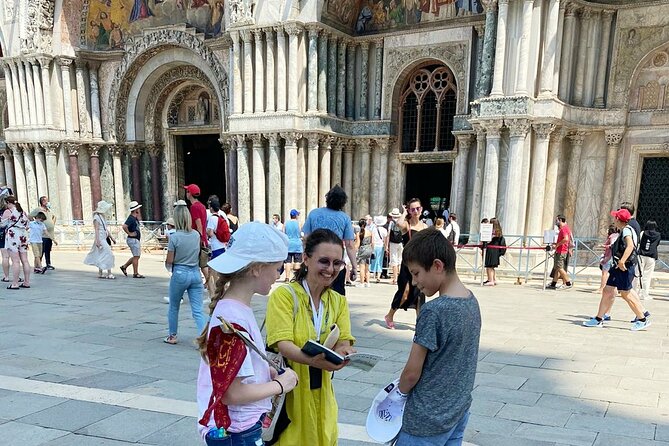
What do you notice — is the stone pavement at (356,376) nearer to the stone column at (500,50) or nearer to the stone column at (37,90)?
the stone column at (500,50)

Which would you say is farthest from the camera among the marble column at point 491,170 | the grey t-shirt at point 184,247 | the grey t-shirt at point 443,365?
the marble column at point 491,170

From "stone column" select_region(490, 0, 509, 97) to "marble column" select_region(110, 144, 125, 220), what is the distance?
56.3 feet

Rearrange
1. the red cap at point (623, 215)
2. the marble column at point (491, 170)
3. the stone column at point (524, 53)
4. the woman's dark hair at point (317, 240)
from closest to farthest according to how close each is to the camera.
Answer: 1. the woman's dark hair at point (317, 240)
2. the red cap at point (623, 215)
3. the stone column at point (524, 53)
4. the marble column at point (491, 170)

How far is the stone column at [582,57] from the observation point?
13.2 metres

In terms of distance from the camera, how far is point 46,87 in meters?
19.9

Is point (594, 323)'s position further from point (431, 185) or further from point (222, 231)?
point (431, 185)

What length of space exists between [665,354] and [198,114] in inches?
774

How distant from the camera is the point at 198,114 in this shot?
2073 cm

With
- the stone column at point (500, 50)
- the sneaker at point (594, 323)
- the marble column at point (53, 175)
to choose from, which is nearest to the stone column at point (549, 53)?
the stone column at point (500, 50)

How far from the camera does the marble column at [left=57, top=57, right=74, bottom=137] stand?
19891 millimetres

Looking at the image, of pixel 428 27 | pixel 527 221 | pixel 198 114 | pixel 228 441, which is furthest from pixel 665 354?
pixel 198 114

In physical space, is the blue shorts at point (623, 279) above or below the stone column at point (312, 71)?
below

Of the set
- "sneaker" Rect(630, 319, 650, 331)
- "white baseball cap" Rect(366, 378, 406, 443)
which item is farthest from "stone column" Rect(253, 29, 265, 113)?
"white baseball cap" Rect(366, 378, 406, 443)

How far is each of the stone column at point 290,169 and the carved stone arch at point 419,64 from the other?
3637mm
